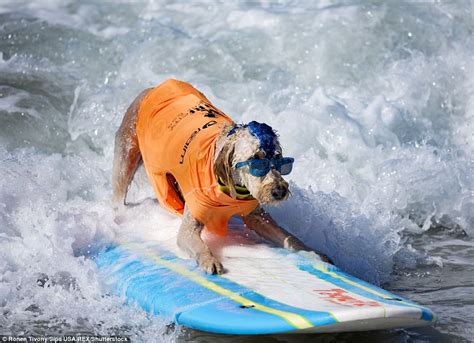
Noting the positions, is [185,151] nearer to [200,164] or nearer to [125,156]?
[200,164]

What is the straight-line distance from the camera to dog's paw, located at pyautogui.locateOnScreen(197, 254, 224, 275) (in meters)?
→ 5.05

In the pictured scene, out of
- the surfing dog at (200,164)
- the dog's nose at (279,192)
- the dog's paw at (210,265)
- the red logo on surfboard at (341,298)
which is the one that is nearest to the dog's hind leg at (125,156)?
the surfing dog at (200,164)

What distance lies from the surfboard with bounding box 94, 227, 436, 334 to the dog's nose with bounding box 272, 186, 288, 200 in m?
0.52

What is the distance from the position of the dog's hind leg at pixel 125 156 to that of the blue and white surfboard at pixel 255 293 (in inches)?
25.9

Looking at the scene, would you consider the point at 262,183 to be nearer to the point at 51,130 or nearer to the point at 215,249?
the point at 215,249

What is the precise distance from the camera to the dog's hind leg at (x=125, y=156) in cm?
628

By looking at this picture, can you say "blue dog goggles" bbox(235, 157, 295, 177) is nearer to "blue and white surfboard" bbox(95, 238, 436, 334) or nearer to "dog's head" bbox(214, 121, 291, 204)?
"dog's head" bbox(214, 121, 291, 204)

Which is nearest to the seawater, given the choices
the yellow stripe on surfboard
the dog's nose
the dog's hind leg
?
the dog's hind leg

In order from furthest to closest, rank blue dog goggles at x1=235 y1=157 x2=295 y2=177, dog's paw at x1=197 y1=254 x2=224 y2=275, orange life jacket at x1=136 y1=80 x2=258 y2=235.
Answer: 1. orange life jacket at x1=136 y1=80 x2=258 y2=235
2. dog's paw at x1=197 y1=254 x2=224 y2=275
3. blue dog goggles at x1=235 y1=157 x2=295 y2=177

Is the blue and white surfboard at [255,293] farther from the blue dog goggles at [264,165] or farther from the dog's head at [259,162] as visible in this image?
the blue dog goggles at [264,165]

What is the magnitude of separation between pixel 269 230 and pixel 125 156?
136 centimetres

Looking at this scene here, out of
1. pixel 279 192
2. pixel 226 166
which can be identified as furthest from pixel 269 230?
pixel 279 192

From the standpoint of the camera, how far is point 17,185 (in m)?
6.27

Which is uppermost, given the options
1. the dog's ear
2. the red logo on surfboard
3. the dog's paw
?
the dog's ear
